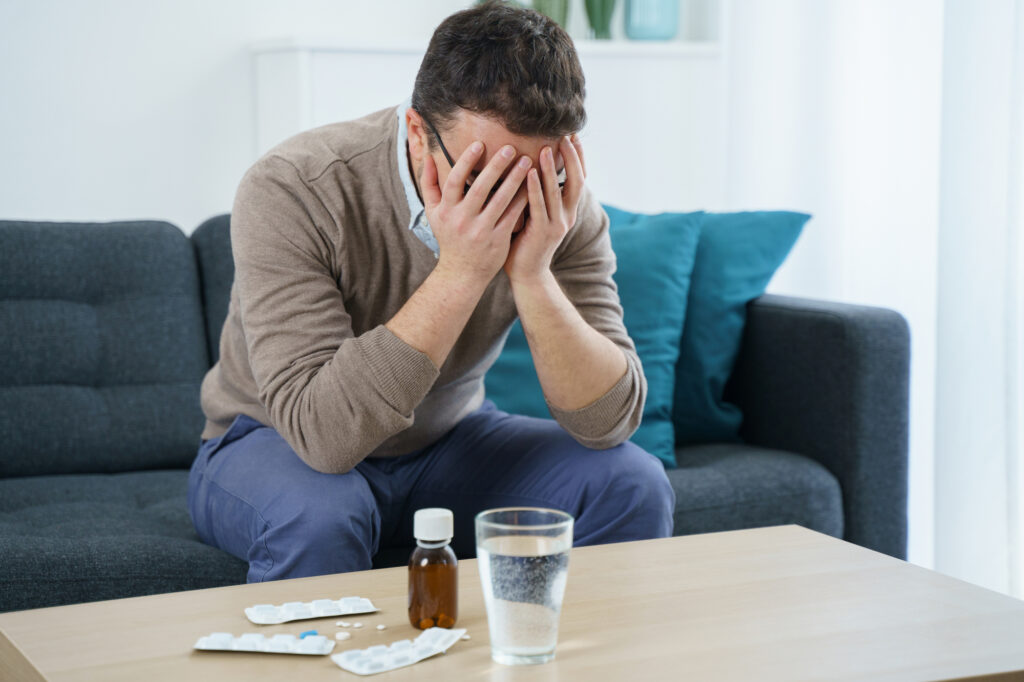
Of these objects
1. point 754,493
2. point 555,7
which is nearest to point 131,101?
point 555,7

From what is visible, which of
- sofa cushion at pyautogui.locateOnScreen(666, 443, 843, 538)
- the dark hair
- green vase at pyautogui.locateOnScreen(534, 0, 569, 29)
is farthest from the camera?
green vase at pyautogui.locateOnScreen(534, 0, 569, 29)

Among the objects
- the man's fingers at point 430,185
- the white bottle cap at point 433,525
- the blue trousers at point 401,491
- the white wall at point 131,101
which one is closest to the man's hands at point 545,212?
the man's fingers at point 430,185

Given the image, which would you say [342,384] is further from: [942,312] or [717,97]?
[717,97]

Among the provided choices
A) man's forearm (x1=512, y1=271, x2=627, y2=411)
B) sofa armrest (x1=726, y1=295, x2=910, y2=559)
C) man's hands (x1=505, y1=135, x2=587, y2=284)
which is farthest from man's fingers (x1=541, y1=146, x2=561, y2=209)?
sofa armrest (x1=726, y1=295, x2=910, y2=559)

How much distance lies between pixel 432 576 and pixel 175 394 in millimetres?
1195

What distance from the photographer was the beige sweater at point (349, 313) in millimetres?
1334

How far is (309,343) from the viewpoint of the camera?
1381mm

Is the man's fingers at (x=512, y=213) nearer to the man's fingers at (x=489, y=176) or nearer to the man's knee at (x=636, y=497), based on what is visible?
Result: the man's fingers at (x=489, y=176)

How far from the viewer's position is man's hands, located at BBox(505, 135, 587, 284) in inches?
52.9

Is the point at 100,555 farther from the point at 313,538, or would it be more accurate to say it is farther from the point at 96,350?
the point at 96,350

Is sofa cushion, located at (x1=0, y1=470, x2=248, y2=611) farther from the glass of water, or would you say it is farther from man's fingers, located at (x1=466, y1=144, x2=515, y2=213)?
the glass of water

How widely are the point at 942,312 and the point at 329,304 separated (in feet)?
4.39

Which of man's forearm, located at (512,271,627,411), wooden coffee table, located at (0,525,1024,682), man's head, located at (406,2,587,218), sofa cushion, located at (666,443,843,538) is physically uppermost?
man's head, located at (406,2,587,218)

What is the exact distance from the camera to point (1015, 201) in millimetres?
2057
